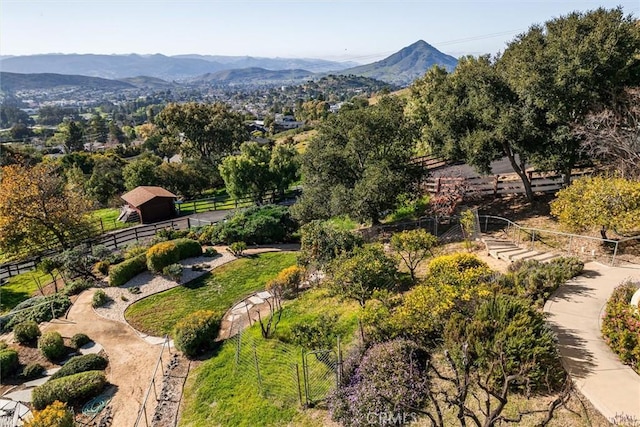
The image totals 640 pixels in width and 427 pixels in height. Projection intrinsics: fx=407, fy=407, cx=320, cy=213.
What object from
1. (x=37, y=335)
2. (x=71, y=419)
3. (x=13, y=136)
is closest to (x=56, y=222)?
(x=37, y=335)

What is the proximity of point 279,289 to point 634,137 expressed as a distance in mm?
15452

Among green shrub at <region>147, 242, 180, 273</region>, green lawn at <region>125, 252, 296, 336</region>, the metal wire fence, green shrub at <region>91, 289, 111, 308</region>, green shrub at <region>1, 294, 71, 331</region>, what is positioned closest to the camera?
the metal wire fence

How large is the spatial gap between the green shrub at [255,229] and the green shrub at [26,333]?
9.76m

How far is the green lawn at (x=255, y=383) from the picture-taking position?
9.77m

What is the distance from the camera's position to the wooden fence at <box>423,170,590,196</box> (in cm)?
2123

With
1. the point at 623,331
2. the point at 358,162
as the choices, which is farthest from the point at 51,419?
the point at 358,162

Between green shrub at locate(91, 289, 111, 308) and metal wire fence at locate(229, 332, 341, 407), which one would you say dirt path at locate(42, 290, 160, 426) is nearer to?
green shrub at locate(91, 289, 111, 308)

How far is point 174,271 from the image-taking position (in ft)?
60.8

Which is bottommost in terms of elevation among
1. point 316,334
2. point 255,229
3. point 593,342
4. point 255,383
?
point 255,383

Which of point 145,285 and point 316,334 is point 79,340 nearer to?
point 145,285

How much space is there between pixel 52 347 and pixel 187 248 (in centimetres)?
810

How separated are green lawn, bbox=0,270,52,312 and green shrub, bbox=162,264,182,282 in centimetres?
801

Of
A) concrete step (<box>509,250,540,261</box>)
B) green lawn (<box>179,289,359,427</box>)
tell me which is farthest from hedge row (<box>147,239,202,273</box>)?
concrete step (<box>509,250,540,261</box>)

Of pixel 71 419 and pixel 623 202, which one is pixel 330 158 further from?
pixel 71 419
